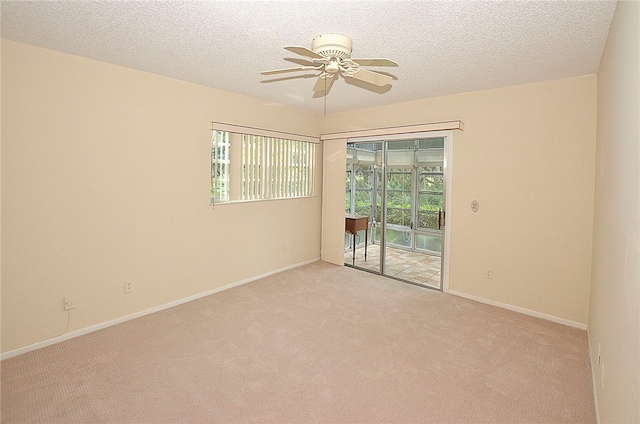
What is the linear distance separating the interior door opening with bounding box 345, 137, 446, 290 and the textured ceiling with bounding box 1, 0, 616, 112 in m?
1.39

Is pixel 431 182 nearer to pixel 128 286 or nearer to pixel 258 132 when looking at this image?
pixel 258 132

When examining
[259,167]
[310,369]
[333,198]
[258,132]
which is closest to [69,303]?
[310,369]

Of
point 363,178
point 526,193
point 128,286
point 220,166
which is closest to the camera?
point 128,286

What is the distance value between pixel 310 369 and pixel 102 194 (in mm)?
2396

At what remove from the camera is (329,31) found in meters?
2.28

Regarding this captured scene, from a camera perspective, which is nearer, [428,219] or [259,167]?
[259,167]

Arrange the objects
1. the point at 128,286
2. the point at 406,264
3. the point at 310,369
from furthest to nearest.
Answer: the point at 406,264, the point at 128,286, the point at 310,369

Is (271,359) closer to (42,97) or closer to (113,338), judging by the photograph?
(113,338)

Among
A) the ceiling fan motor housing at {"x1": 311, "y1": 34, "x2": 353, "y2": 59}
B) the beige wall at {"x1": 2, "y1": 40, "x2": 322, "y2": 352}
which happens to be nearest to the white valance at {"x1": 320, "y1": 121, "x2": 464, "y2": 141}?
the beige wall at {"x1": 2, "y1": 40, "x2": 322, "y2": 352}

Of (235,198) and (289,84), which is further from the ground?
(289,84)

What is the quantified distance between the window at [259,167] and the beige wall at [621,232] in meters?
3.48

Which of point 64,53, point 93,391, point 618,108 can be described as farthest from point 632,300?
point 64,53

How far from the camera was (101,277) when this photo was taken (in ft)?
10.1

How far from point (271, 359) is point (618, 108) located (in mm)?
2796
